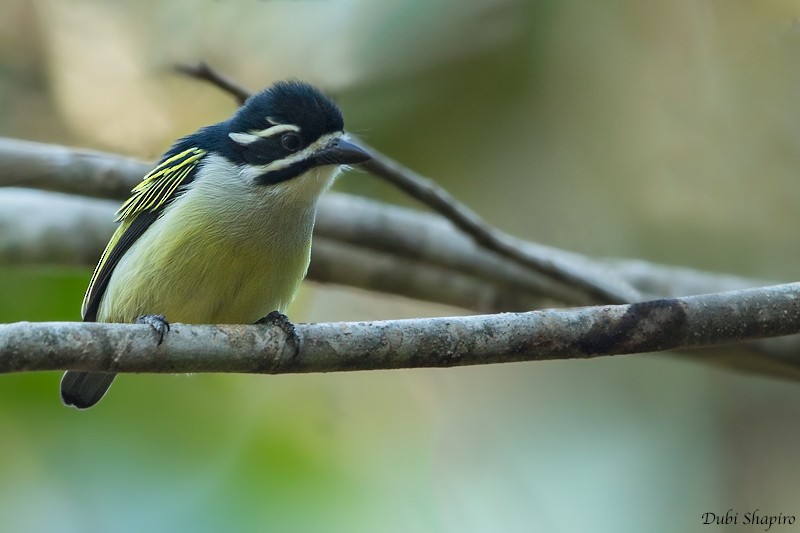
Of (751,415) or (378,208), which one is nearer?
(378,208)

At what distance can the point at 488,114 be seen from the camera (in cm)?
836

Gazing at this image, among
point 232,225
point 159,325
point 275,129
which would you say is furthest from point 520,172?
point 159,325

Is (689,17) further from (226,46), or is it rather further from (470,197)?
(226,46)

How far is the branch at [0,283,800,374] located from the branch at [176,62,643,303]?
1732mm

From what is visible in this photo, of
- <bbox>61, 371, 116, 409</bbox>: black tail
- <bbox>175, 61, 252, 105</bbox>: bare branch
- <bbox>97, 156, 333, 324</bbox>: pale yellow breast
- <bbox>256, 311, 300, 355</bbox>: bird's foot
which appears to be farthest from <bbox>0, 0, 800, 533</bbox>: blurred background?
<bbox>256, 311, 300, 355</bbox>: bird's foot

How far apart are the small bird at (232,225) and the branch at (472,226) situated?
1.87 feet

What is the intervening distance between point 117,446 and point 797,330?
414cm

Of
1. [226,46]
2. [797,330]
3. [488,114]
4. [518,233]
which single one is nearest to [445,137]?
[488,114]

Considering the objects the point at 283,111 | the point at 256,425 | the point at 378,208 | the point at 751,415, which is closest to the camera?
the point at 283,111

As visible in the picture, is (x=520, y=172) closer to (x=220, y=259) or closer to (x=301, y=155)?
(x=301, y=155)

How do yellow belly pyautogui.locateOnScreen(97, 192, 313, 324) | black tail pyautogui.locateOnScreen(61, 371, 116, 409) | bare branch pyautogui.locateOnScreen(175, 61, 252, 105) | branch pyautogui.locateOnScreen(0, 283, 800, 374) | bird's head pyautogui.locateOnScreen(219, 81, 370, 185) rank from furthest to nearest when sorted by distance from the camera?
bare branch pyautogui.locateOnScreen(175, 61, 252, 105)
black tail pyautogui.locateOnScreen(61, 371, 116, 409)
bird's head pyautogui.locateOnScreen(219, 81, 370, 185)
yellow belly pyautogui.locateOnScreen(97, 192, 313, 324)
branch pyautogui.locateOnScreen(0, 283, 800, 374)

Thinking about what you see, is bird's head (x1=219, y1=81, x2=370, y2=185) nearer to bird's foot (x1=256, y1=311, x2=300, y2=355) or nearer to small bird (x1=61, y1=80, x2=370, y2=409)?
small bird (x1=61, y1=80, x2=370, y2=409)

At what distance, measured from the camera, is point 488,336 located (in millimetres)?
3727

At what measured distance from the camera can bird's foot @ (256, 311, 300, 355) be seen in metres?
3.74
